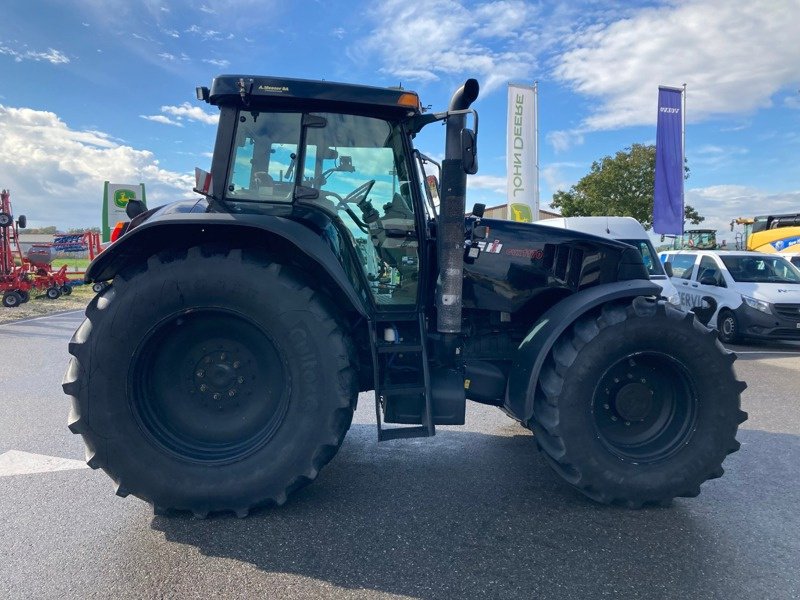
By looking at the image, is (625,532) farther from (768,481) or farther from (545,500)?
(768,481)

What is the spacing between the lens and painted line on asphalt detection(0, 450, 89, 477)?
3.57 m

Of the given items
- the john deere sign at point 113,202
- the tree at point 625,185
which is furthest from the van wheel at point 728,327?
the tree at point 625,185

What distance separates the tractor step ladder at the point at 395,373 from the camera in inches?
121

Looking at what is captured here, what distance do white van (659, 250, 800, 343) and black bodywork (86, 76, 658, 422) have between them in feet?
24.0

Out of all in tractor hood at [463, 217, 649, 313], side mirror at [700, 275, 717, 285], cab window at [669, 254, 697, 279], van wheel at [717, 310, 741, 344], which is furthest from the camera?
cab window at [669, 254, 697, 279]

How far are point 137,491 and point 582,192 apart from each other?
32.8 m

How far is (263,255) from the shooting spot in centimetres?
304

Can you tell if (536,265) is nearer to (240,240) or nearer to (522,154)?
(240,240)

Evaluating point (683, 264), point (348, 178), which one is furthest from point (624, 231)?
point (348, 178)

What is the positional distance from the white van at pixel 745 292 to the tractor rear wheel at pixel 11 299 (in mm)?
16269

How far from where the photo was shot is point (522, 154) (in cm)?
1510

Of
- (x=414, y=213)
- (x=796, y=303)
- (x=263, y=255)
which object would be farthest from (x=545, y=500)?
(x=796, y=303)

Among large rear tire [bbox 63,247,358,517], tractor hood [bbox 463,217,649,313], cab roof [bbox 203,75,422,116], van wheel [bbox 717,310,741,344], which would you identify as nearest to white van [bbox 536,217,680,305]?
van wheel [bbox 717,310,741,344]

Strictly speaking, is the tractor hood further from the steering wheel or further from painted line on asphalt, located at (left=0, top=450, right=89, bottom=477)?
painted line on asphalt, located at (left=0, top=450, right=89, bottom=477)
